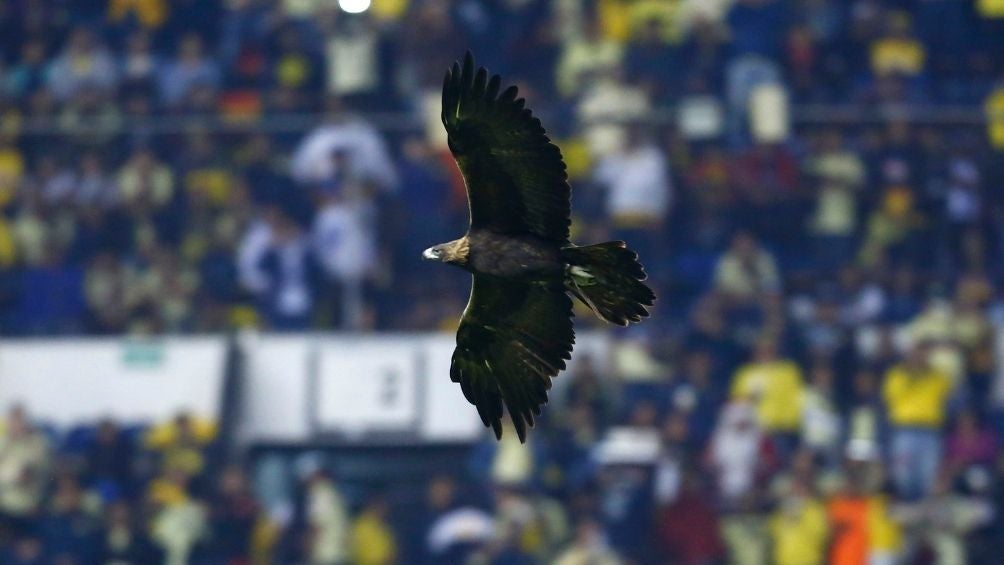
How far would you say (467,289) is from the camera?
1412cm

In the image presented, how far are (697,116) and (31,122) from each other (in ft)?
15.0

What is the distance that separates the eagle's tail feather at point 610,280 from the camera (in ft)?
28.6

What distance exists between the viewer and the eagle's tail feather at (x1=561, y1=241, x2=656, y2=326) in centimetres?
873

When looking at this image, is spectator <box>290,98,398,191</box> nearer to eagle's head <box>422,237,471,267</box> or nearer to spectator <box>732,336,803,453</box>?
spectator <box>732,336,803,453</box>

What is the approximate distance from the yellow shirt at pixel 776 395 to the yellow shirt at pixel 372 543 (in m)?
2.37

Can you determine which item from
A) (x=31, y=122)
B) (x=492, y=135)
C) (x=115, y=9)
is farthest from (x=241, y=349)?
(x=492, y=135)

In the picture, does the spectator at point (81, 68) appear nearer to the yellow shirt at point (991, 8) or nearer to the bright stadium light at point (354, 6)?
the bright stadium light at point (354, 6)

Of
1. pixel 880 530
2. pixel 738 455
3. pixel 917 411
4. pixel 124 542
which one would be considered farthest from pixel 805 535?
pixel 124 542

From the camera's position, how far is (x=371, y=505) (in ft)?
44.4

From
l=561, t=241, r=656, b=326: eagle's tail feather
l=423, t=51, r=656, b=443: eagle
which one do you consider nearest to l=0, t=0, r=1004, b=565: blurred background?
l=423, t=51, r=656, b=443: eagle

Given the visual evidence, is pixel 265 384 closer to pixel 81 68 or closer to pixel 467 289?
pixel 467 289

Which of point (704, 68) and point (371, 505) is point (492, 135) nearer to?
point (371, 505)

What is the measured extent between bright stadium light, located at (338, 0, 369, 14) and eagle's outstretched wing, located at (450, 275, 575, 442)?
576cm

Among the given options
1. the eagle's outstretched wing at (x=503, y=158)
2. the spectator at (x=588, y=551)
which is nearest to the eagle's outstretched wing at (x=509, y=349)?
the eagle's outstretched wing at (x=503, y=158)
